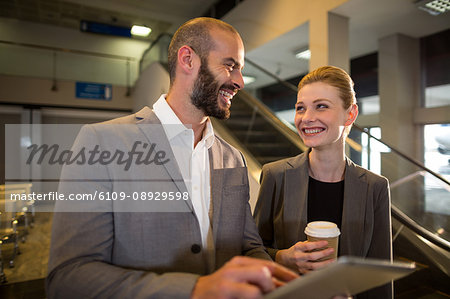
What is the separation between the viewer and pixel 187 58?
1.39m

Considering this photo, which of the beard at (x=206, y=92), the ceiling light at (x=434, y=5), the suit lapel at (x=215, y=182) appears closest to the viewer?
the suit lapel at (x=215, y=182)

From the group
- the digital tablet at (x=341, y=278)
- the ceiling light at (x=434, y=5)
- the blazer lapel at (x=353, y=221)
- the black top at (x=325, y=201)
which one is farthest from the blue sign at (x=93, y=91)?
the digital tablet at (x=341, y=278)

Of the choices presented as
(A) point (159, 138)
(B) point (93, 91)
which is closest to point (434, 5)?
(A) point (159, 138)

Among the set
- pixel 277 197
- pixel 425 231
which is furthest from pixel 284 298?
pixel 425 231

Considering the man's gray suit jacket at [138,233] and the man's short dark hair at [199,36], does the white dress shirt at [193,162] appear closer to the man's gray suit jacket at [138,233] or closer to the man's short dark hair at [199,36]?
the man's gray suit jacket at [138,233]

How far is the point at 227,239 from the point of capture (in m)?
1.26

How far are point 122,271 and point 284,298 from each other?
1.70 ft

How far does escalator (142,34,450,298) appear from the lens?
2592 millimetres

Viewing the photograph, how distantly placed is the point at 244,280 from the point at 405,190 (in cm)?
374

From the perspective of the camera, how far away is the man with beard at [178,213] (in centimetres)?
83

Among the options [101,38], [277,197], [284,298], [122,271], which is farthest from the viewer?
[101,38]

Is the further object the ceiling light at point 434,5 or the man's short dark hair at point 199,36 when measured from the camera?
the ceiling light at point 434,5

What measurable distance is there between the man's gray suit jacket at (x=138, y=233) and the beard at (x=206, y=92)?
198 millimetres

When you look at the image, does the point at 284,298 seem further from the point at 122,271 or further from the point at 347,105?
the point at 347,105
